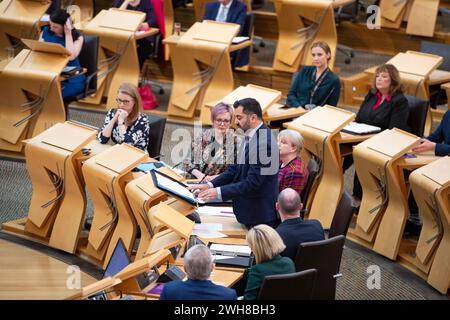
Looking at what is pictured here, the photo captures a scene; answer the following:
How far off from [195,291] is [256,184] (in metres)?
1.34

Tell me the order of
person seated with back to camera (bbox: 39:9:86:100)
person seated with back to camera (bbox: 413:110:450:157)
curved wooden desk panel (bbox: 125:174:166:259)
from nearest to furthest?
curved wooden desk panel (bbox: 125:174:166:259) → person seated with back to camera (bbox: 413:110:450:157) → person seated with back to camera (bbox: 39:9:86:100)

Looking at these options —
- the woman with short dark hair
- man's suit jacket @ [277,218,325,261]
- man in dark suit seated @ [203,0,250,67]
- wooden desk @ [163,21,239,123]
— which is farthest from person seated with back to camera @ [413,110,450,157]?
man in dark suit seated @ [203,0,250,67]

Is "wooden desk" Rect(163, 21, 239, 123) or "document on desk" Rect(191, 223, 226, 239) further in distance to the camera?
"wooden desk" Rect(163, 21, 239, 123)

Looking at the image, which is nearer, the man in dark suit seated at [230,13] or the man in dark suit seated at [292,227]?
the man in dark suit seated at [292,227]

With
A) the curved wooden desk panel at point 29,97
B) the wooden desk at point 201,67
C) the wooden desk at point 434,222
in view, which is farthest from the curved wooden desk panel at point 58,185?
the wooden desk at point 201,67

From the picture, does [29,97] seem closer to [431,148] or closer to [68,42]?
[68,42]

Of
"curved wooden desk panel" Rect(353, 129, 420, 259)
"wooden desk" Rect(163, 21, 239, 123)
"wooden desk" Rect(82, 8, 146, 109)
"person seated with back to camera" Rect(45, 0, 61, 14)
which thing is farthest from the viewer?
"person seated with back to camera" Rect(45, 0, 61, 14)

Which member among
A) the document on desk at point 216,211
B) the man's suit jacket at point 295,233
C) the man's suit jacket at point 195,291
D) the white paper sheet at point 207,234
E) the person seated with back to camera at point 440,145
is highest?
the man's suit jacket at point 195,291

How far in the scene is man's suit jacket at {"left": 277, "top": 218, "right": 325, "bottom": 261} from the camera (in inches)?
204

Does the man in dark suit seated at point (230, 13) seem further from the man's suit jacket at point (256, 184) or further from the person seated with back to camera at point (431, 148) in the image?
the man's suit jacket at point (256, 184)

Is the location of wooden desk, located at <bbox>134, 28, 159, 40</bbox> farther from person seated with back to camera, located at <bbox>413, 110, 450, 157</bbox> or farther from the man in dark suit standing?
the man in dark suit standing

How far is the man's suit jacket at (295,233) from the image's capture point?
5.18m

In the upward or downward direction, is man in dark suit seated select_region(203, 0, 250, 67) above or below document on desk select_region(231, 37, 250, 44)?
above
